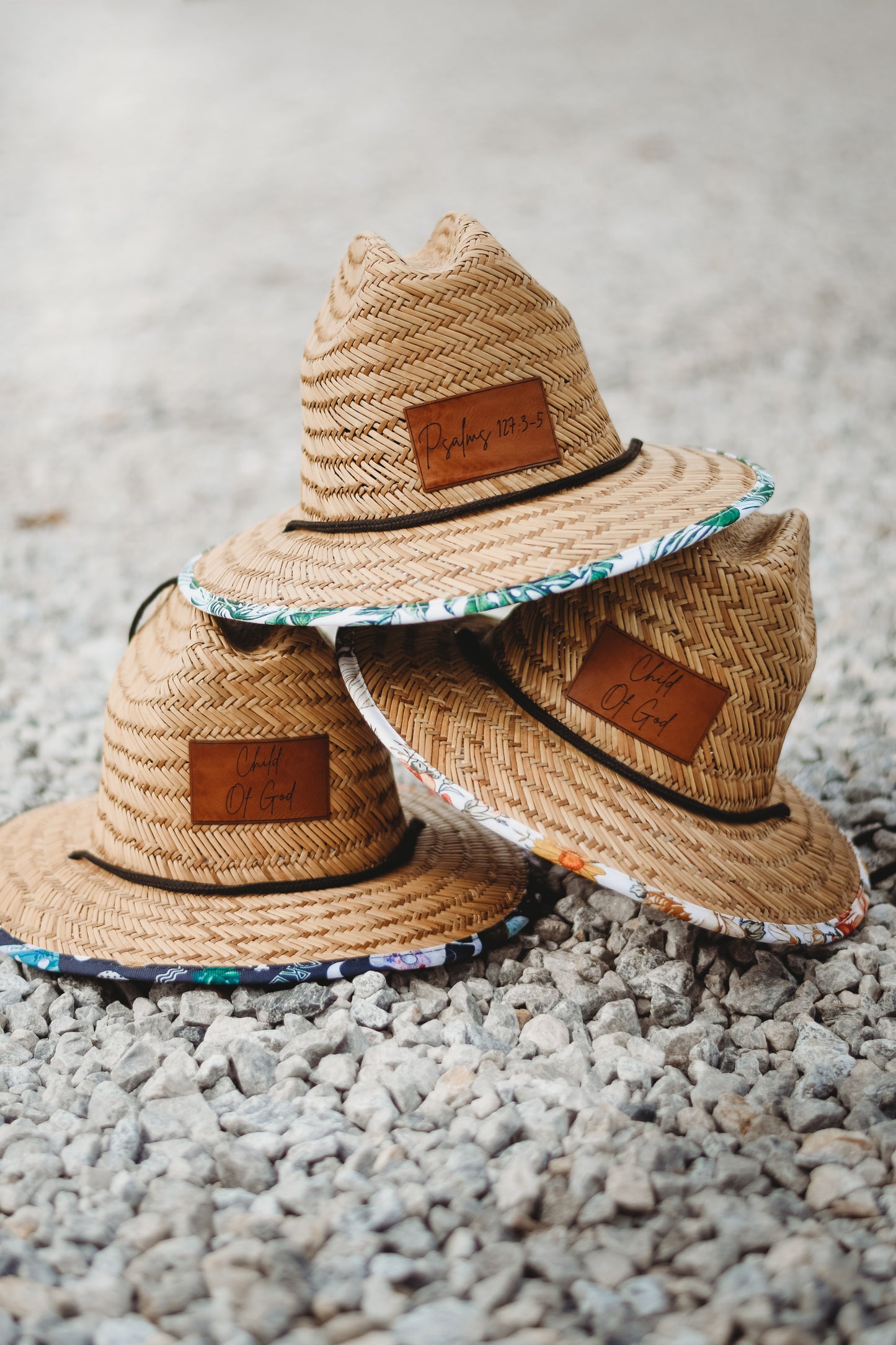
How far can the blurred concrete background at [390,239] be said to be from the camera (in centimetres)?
343

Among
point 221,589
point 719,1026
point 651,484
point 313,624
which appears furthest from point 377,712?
point 719,1026

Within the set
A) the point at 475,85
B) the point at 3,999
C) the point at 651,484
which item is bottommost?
the point at 3,999

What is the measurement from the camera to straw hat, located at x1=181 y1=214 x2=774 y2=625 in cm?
143

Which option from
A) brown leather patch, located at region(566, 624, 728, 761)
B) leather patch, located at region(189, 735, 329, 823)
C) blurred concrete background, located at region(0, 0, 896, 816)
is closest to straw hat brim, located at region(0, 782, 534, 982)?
leather patch, located at region(189, 735, 329, 823)

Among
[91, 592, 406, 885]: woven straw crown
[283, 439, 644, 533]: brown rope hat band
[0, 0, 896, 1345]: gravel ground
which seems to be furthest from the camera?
[91, 592, 406, 885]: woven straw crown

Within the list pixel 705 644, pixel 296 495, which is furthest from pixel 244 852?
pixel 296 495

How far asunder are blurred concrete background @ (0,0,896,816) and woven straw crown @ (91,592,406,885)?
2.46 feet

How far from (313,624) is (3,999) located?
75 cm

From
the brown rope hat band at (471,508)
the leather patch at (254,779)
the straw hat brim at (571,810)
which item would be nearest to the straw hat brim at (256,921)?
the leather patch at (254,779)

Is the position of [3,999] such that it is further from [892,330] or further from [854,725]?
[892,330]

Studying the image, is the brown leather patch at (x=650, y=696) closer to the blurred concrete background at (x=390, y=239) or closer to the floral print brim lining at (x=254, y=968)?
the floral print brim lining at (x=254, y=968)

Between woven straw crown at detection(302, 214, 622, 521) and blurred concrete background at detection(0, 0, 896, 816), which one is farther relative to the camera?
blurred concrete background at detection(0, 0, 896, 816)

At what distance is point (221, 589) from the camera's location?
1587 millimetres

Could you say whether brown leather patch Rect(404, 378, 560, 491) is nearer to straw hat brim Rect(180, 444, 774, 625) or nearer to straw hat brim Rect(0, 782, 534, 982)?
straw hat brim Rect(180, 444, 774, 625)
